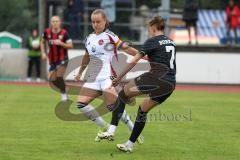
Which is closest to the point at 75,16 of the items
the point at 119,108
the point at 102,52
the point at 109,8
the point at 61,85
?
the point at 109,8

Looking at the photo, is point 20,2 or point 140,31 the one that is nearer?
point 140,31

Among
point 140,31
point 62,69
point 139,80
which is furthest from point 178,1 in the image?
point 139,80

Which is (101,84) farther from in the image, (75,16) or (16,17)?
(16,17)

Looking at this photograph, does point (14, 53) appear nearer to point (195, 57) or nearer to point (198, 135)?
point (195, 57)

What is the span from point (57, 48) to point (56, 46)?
12 centimetres

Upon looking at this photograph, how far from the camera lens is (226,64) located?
92.8ft

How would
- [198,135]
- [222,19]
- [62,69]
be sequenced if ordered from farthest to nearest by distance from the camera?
[222,19] < [62,69] < [198,135]

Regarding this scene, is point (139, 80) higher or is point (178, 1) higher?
point (139, 80)

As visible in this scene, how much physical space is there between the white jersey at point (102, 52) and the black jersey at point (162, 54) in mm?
1267

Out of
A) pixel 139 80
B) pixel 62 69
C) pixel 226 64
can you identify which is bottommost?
pixel 226 64

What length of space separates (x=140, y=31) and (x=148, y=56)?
18474 millimetres

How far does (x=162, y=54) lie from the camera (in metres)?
10.3

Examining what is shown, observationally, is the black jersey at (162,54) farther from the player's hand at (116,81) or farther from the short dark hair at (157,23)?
the player's hand at (116,81)

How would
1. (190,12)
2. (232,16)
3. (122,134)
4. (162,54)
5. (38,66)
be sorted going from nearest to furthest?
(162,54)
(122,134)
(190,12)
(38,66)
(232,16)
